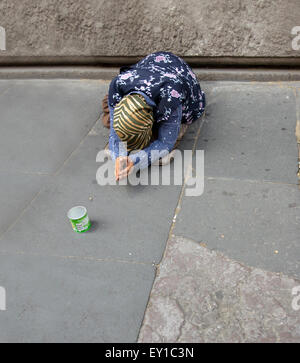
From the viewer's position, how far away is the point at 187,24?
3.53 m

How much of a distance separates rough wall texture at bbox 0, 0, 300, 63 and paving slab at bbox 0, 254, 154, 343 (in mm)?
2461

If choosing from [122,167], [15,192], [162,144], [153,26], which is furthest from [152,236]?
[153,26]

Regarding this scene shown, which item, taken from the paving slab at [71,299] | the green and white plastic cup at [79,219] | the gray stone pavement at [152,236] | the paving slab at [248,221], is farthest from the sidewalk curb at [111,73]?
the paving slab at [71,299]

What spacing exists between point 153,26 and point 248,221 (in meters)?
2.29

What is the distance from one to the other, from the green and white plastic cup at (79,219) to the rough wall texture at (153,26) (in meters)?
2.14

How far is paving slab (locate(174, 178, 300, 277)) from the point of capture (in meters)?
2.19

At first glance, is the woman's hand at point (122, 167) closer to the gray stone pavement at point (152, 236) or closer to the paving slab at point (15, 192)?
the gray stone pavement at point (152, 236)

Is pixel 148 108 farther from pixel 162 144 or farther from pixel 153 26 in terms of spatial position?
pixel 153 26

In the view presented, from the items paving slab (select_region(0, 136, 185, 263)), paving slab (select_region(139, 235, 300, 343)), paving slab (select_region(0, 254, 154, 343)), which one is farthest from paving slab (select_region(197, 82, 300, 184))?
paving slab (select_region(0, 254, 154, 343))

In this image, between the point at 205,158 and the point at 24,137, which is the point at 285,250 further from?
the point at 24,137

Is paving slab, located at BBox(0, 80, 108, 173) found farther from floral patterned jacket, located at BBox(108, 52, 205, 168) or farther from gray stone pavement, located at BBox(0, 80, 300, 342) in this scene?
floral patterned jacket, located at BBox(108, 52, 205, 168)

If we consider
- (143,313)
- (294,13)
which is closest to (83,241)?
(143,313)

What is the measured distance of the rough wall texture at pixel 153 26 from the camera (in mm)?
3391

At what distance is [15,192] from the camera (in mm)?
2881
